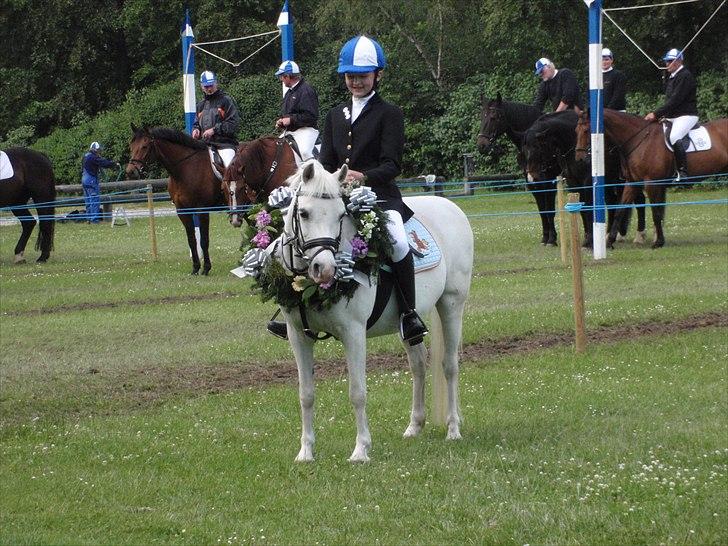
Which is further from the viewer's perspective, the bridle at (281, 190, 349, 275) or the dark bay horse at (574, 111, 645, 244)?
the dark bay horse at (574, 111, 645, 244)

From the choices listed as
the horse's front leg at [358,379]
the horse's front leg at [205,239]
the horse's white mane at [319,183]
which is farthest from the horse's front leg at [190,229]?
the horse's white mane at [319,183]

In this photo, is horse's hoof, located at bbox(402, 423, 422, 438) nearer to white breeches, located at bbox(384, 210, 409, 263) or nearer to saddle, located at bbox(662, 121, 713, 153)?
white breeches, located at bbox(384, 210, 409, 263)

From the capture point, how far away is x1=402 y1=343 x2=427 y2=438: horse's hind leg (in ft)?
29.2

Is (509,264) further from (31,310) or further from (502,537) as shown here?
(502,537)

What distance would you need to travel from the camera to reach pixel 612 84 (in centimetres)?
2377

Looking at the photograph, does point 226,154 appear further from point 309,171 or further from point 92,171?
point 92,171

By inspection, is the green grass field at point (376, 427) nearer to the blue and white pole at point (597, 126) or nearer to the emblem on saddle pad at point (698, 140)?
the blue and white pole at point (597, 126)

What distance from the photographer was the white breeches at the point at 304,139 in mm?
19438

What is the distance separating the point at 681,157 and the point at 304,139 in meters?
7.14

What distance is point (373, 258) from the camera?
7.93m

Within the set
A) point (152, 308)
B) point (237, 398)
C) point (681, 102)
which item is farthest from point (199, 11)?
point (237, 398)

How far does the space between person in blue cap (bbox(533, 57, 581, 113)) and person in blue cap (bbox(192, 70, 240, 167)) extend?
617 centimetres

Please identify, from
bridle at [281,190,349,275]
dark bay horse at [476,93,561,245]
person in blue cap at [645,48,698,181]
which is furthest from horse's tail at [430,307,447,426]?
dark bay horse at [476,93,561,245]

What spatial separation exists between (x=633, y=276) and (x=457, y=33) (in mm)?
32301
